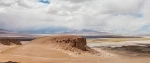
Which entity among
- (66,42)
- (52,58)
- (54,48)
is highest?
(66,42)

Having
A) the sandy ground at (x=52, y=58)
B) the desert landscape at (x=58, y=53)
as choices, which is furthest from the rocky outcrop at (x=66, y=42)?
the sandy ground at (x=52, y=58)

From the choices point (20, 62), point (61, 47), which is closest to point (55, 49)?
point (61, 47)

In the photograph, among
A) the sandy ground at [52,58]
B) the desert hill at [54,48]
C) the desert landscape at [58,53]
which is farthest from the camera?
the desert hill at [54,48]

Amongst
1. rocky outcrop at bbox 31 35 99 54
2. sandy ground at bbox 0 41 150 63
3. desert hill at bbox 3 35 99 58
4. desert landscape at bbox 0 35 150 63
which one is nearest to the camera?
sandy ground at bbox 0 41 150 63

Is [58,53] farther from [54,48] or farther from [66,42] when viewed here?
[66,42]

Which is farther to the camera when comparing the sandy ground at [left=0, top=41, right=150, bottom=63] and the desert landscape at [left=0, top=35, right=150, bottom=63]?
the desert landscape at [left=0, top=35, right=150, bottom=63]

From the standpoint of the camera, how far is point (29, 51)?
126 feet

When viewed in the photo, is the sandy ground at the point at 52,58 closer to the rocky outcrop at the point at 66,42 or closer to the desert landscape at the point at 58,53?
the desert landscape at the point at 58,53

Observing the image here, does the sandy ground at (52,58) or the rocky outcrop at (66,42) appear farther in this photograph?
the rocky outcrop at (66,42)

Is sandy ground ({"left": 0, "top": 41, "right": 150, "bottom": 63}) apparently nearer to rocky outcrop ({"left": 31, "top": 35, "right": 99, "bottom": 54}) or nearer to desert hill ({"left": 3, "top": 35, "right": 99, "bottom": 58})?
desert hill ({"left": 3, "top": 35, "right": 99, "bottom": 58})

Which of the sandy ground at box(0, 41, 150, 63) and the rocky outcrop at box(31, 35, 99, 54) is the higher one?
the rocky outcrop at box(31, 35, 99, 54)

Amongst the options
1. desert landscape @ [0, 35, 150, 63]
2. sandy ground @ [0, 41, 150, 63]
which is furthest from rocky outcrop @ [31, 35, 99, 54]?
sandy ground @ [0, 41, 150, 63]

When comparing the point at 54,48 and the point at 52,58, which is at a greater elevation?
the point at 54,48

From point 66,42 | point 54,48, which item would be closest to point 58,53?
point 54,48
